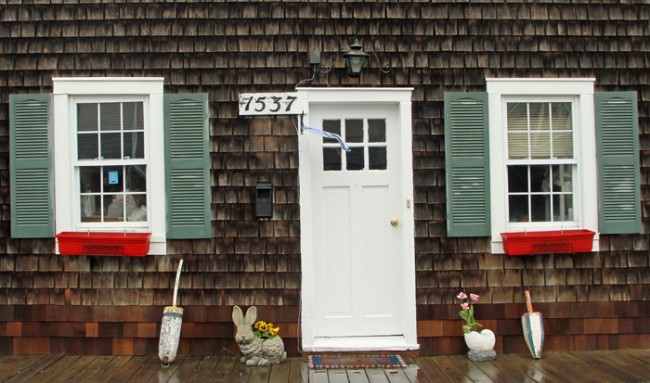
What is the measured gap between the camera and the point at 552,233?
18.5 feet

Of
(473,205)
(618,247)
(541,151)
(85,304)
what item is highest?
(541,151)

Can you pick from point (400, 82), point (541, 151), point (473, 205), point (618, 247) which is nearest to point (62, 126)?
point (400, 82)

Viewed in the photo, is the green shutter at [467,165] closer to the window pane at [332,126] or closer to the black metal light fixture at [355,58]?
the black metal light fixture at [355,58]

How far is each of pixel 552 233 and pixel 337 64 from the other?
7.70 feet

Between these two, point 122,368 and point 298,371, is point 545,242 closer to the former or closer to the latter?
point 298,371

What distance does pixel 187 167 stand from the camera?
18.5ft

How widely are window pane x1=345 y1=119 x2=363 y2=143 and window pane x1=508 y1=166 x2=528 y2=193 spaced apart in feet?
4.45

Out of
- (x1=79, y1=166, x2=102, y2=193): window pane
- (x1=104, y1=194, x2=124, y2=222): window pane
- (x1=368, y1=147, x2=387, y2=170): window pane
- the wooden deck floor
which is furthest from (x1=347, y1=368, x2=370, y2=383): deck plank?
(x1=79, y1=166, x2=102, y2=193): window pane

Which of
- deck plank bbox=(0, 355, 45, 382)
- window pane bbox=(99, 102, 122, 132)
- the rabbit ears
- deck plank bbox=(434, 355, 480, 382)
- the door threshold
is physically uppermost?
window pane bbox=(99, 102, 122, 132)

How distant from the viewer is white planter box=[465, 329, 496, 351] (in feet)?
18.0

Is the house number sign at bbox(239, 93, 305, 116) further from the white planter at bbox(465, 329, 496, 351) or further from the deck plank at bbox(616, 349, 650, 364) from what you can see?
the deck plank at bbox(616, 349, 650, 364)

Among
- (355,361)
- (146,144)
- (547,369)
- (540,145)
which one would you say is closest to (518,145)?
(540,145)

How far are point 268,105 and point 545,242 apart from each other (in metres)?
2.63

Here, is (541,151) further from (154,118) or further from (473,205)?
(154,118)
